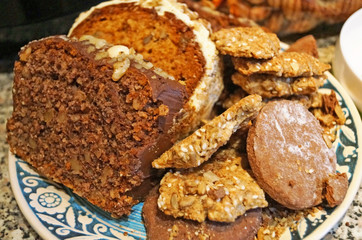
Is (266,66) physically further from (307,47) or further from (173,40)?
(307,47)

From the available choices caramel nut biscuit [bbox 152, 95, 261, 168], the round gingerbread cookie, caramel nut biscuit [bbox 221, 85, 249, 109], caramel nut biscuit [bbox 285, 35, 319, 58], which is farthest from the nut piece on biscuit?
caramel nut biscuit [bbox 285, 35, 319, 58]

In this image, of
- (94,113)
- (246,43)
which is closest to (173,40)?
(246,43)

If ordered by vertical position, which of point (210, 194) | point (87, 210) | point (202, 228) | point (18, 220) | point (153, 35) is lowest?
point (18, 220)

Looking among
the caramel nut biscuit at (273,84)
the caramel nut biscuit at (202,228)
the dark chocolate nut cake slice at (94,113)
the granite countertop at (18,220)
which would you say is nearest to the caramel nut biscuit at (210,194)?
the caramel nut biscuit at (202,228)

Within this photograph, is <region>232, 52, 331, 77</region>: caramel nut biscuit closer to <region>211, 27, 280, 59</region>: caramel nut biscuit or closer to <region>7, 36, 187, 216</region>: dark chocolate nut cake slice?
<region>211, 27, 280, 59</region>: caramel nut biscuit

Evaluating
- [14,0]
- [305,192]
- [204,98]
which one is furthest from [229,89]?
[14,0]
